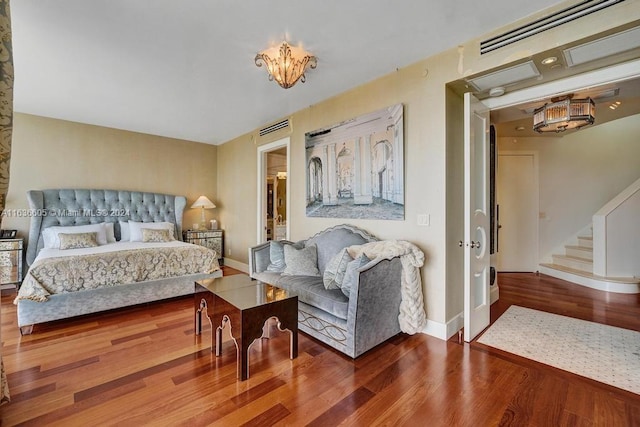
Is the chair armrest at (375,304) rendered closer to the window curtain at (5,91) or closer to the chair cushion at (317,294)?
the chair cushion at (317,294)

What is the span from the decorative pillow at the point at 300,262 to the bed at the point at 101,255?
138 cm

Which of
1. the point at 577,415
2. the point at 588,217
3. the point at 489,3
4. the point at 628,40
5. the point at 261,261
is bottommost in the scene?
the point at 577,415

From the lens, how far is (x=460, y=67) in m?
2.52

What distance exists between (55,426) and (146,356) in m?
0.76

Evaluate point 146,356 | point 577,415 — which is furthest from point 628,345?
point 146,356

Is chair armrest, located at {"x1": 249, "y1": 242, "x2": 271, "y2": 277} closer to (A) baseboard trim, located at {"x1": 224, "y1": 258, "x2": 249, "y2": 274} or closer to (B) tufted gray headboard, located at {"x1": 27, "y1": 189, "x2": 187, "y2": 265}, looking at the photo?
(A) baseboard trim, located at {"x1": 224, "y1": 258, "x2": 249, "y2": 274}

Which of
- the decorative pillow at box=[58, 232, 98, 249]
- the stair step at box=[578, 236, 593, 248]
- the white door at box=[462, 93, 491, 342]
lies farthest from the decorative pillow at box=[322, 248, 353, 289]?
the stair step at box=[578, 236, 593, 248]

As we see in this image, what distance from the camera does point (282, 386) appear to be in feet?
6.37

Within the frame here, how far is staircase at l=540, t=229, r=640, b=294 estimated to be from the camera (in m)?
4.14

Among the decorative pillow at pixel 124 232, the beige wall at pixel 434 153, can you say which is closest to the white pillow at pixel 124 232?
the decorative pillow at pixel 124 232

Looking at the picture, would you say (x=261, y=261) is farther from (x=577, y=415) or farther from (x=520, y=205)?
(x=520, y=205)

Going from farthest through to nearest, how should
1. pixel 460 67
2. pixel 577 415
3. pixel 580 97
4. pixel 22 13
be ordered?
pixel 580 97, pixel 460 67, pixel 22 13, pixel 577 415

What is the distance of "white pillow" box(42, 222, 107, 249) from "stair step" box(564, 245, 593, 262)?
7877 millimetres

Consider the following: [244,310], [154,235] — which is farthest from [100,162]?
[244,310]
